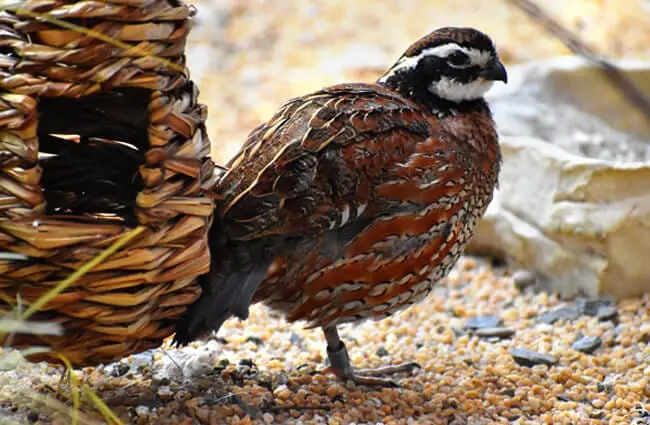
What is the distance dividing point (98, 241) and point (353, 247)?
0.92 m

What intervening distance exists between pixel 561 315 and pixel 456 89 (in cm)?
133

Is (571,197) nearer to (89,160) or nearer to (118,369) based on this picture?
(118,369)

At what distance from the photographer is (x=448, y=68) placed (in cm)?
355

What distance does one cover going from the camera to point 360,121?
321cm

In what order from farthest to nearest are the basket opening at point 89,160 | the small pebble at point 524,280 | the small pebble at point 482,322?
the small pebble at point 524,280
the small pebble at point 482,322
the basket opening at point 89,160

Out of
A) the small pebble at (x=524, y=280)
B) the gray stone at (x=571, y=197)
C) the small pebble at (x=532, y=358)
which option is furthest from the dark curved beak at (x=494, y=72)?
the small pebble at (x=524, y=280)

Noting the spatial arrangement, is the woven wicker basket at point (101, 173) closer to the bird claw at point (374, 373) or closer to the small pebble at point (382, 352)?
the bird claw at point (374, 373)

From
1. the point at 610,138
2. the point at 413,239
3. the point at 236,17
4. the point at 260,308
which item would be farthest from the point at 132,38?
the point at 236,17

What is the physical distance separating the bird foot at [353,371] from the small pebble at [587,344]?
0.83 m

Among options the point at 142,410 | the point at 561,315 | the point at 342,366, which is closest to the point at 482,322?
the point at 561,315

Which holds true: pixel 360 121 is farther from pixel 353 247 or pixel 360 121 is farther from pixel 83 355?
pixel 83 355

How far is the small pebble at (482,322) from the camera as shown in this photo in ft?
13.9

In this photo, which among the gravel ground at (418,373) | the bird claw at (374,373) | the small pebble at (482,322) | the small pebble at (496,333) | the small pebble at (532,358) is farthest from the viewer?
the small pebble at (482,322)

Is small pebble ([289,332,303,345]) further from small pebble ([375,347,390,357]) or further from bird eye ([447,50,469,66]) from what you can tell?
bird eye ([447,50,469,66])
